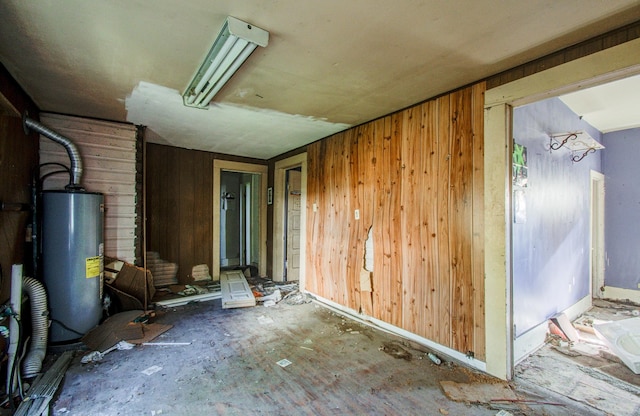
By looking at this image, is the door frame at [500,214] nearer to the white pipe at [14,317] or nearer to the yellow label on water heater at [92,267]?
the white pipe at [14,317]

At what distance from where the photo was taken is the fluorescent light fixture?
1643mm

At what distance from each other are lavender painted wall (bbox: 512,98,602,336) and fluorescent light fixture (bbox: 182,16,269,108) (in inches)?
94.1

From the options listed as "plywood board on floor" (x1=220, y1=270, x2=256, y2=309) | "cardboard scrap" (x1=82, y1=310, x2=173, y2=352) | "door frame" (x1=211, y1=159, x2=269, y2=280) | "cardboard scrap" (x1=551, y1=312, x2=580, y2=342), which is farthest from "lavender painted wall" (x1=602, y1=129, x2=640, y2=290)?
"cardboard scrap" (x1=82, y1=310, x2=173, y2=352)

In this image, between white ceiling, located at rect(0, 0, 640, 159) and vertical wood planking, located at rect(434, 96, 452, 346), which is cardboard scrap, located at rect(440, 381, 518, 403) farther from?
white ceiling, located at rect(0, 0, 640, 159)

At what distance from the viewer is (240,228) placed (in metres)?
6.73

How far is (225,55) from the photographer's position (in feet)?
6.14

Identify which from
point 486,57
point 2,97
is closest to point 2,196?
point 2,97

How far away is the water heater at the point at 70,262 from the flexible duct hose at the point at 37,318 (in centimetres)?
22

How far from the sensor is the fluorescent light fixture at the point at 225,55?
1643 mm

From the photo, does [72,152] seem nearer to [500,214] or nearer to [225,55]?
[225,55]

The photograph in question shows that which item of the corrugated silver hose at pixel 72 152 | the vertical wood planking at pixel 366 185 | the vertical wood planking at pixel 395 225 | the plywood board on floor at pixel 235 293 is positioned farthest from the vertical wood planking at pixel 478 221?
the corrugated silver hose at pixel 72 152

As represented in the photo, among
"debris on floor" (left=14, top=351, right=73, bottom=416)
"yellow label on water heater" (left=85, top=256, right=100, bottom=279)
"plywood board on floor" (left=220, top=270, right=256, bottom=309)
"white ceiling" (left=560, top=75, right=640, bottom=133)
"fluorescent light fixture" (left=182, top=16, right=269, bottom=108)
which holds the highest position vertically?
"white ceiling" (left=560, top=75, right=640, bottom=133)

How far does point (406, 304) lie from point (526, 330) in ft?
3.74

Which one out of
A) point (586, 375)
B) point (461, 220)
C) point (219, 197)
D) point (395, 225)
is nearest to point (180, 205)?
point (219, 197)
